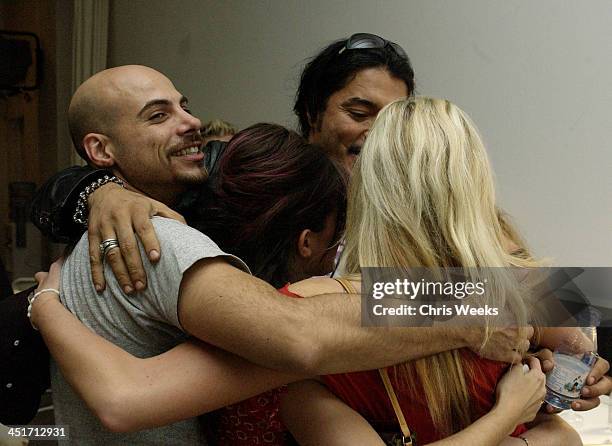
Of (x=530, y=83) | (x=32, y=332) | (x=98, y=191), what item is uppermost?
(x=530, y=83)

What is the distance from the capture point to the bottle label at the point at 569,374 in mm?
930

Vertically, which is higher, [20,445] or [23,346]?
[23,346]

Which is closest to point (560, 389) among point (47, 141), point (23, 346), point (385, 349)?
point (385, 349)

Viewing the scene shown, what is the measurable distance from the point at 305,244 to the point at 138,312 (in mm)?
320

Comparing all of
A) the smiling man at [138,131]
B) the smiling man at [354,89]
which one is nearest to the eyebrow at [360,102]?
the smiling man at [354,89]

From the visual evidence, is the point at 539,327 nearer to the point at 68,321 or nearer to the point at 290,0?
the point at 68,321

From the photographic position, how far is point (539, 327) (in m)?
0.96

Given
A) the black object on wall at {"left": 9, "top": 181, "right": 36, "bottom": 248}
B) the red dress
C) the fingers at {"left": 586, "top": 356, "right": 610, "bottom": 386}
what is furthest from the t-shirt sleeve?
the black object on wall at {"left": 9, "top": 181, "right": 36, "bottom": 248}

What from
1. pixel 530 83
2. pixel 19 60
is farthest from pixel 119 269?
pixel 19 60

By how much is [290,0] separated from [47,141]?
2.07 meters

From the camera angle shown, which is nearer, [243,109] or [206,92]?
[243,109]

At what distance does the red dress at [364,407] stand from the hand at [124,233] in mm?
213

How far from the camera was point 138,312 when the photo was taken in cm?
93

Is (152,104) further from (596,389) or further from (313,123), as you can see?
(596,389)
